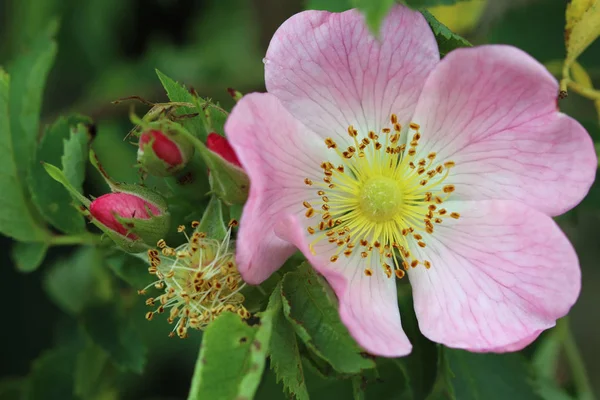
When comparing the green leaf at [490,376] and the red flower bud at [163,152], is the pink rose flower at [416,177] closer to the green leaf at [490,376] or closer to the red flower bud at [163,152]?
the red flower bud at [163,152]

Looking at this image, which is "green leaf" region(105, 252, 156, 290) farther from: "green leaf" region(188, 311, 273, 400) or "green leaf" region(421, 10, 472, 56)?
"green leaf" region(421, 10, 472, 56)

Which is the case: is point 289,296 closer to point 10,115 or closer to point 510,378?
point 510,378

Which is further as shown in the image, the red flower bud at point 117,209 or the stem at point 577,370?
the stem at point 577,370

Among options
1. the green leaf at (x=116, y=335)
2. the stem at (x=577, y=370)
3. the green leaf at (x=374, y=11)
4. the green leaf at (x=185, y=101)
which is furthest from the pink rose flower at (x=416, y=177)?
the stem at (x=577, y=370)

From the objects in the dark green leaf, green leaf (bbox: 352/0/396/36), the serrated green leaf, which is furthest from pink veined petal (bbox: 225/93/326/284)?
the dark green leaf

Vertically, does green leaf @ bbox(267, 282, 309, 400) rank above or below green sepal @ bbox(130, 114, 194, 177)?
below

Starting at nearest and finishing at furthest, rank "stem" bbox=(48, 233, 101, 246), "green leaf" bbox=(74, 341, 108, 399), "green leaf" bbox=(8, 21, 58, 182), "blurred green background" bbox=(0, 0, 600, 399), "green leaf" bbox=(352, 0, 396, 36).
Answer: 1. "green leaf" bbox=(352, 0, 396, 36)
2. "stem" bbox=(48, 233, 101, 246)
3. "green leaf" bbox=(8, 21, 58, 182)
4. "green leaf" bbox=(74, 341, 108, 399)
5. "blurred green background" bbox=(0, 0, 600, 399)
